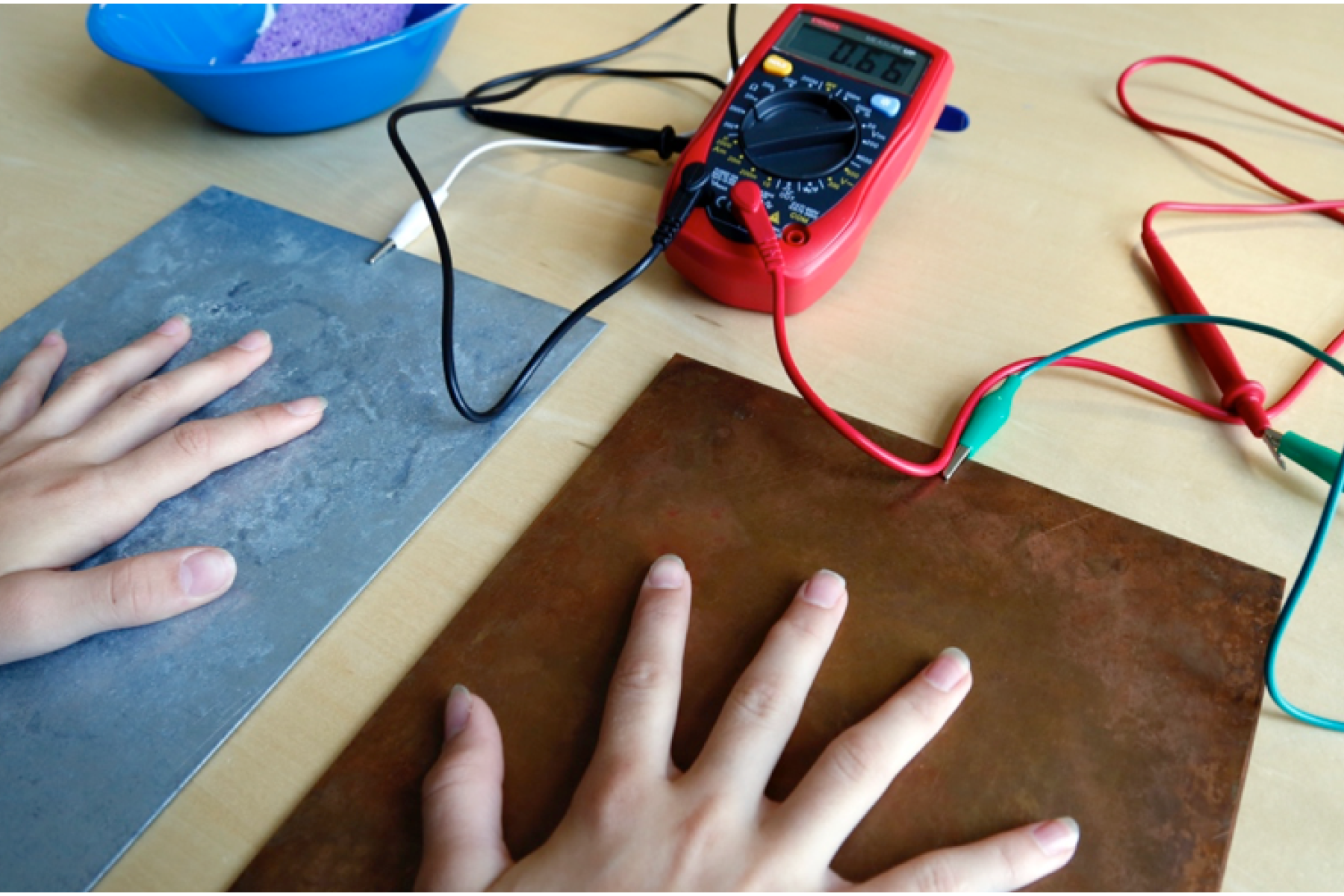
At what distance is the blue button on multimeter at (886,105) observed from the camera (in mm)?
577

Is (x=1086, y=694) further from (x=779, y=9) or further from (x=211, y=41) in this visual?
(x=211, y=41)

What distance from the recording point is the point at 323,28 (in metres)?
0.72

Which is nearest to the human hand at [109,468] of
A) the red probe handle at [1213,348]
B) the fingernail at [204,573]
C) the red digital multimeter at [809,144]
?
the fingernail at [204,573]

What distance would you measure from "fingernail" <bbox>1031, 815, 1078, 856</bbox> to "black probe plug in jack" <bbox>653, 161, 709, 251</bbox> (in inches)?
14.5

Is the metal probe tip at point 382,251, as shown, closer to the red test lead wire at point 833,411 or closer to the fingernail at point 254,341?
the fingernail at point 254,341

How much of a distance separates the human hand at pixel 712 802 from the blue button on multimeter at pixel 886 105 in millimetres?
358

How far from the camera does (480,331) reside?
21.6 inches

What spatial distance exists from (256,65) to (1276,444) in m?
0.67

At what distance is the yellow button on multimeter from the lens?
594 millimetres

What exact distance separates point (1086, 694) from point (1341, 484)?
180 millimetres

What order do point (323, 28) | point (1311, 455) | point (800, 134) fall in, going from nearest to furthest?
1. point (1311, 455)
2. point (800, 134)
3. point (323, 28)

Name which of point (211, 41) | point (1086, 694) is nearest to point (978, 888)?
point (1086, 694)

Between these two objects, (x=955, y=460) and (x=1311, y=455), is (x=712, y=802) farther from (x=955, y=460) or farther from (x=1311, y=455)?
(x=1311, y=455)

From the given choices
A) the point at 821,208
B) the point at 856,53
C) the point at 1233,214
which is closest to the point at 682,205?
the point at 821,208
